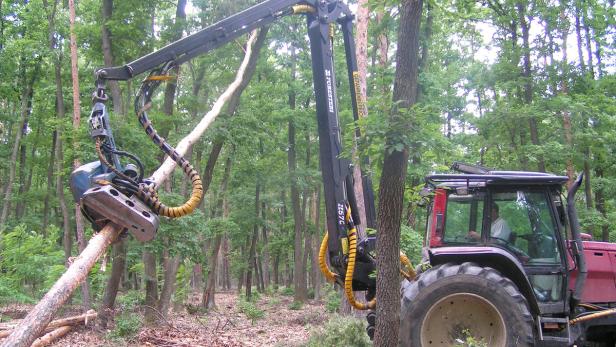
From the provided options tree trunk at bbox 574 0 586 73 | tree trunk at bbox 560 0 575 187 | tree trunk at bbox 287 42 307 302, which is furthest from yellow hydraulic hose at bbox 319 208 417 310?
tree trunk at bbox 287 42 307 302

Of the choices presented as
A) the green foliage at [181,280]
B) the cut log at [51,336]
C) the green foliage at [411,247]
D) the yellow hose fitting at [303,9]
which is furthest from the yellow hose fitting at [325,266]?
the green foliage at [181,280]

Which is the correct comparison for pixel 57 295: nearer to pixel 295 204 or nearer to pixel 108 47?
pixel 108 47

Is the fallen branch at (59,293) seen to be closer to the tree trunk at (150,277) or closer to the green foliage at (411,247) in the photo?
the green foliage at (411,247)

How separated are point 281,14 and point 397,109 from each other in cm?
241

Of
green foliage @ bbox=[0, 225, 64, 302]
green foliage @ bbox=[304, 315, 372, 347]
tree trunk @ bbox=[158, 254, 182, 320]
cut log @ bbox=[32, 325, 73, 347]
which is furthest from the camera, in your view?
green foliage @ bbox=[0, 225, 64, 302]

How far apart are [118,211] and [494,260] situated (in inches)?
172

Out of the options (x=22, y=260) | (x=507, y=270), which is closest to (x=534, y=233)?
(x=507, y=270)

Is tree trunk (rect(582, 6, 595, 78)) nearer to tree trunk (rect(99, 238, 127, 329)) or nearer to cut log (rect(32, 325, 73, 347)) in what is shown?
tree trunk (rect(99, 238, 127, 329))

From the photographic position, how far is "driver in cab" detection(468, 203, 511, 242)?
640 centimetres

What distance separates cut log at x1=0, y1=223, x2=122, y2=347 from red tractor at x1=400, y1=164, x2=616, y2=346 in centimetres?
340

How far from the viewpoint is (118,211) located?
4.18 metres

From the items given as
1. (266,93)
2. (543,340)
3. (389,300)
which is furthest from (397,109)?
(266,93)

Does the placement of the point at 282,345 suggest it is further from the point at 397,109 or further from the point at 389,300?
the point at 397,109

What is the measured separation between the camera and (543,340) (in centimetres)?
588
